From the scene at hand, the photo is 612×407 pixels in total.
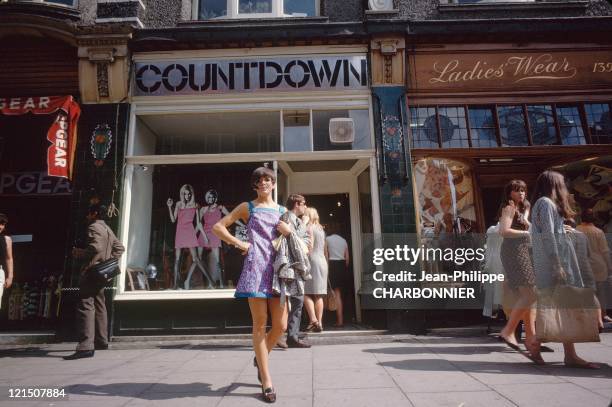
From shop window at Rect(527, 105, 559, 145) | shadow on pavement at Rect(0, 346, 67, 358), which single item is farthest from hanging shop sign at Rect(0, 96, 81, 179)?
shop window at Rect(527, 105, 559, 145)

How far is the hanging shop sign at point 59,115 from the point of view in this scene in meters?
6.53

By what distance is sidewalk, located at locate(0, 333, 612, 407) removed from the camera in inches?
116

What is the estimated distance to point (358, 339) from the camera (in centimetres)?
559

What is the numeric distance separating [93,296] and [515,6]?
29.9 ft

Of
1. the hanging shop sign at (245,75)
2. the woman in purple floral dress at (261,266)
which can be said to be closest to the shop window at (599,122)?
the hanging shop sign at (245,75)

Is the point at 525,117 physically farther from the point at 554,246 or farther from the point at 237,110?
the point at 237,110

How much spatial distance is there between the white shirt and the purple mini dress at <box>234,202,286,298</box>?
141 inches

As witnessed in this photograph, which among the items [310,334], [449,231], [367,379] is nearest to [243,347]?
[310,334]

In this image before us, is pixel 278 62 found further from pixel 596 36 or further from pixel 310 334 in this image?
pixel 596 36

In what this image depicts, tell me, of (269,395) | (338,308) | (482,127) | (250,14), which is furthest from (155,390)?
(250,14)

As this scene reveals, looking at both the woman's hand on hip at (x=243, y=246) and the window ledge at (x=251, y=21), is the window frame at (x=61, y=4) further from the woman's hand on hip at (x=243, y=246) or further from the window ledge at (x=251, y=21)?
the woman's hand on hip at (x=243, y=246)

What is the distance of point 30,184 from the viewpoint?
8.04 meters

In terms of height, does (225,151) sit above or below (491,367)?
above

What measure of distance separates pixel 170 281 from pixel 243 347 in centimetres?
207
